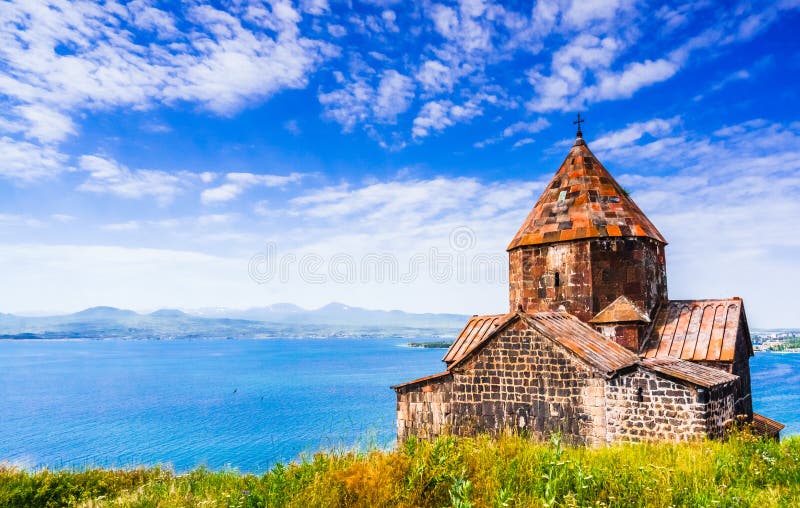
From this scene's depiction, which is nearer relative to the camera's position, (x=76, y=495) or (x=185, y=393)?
(x=76, y=495)

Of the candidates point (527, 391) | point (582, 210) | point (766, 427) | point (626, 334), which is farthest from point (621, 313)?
point (766, 427)

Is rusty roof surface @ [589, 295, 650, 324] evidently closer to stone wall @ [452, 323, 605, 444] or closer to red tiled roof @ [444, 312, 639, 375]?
red tiled roof @ [444, 312, 639, 375]

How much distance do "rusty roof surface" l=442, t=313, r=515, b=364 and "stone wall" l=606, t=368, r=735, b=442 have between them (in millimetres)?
3415

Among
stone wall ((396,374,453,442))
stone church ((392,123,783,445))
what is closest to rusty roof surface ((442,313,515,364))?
stone church ((392,123,783,445))

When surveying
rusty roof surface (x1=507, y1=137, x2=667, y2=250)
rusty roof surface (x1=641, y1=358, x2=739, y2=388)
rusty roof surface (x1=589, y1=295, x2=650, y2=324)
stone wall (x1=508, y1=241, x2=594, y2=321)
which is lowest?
rusty roof surface (x1=641, y1=358, x2=739, y2=388)

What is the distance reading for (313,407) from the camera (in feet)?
141

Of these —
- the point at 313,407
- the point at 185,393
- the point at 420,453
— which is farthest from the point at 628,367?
the point at 185,393

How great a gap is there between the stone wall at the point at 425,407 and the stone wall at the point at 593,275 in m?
3.35

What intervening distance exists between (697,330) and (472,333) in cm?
509

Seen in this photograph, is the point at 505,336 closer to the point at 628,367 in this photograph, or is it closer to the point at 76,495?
the point at 628,367

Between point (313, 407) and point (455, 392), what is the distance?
115 ft

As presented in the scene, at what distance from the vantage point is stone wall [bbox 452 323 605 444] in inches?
361

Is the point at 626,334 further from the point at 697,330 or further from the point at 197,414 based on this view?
the point at 197,414

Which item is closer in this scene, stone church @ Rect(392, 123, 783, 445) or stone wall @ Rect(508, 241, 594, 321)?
stone church @ Rect(392, 123, 783, 445)
